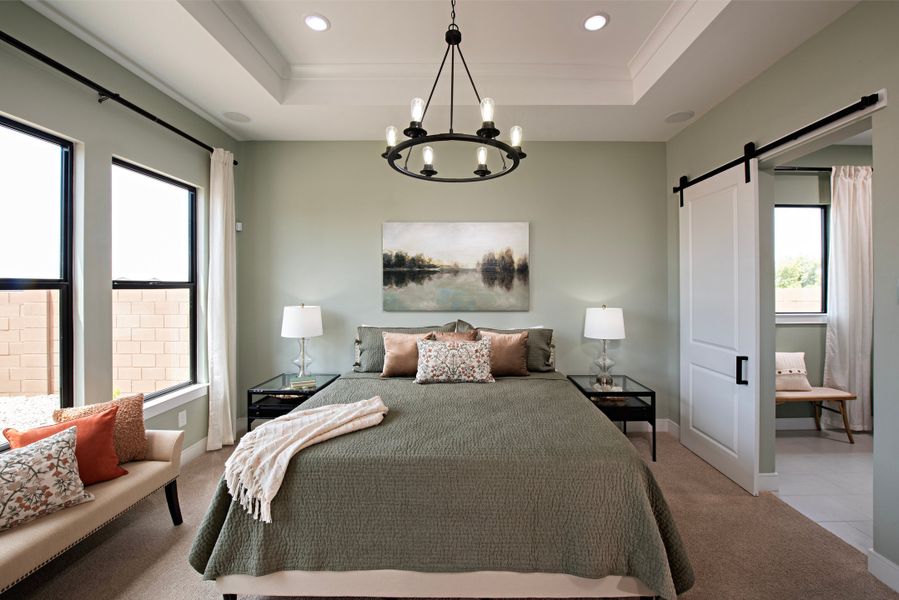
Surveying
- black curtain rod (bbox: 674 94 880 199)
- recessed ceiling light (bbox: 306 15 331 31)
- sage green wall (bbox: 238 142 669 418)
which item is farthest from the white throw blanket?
black curtain rod (bbox: 674 94 880 199)

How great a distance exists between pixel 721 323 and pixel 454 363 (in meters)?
2.04

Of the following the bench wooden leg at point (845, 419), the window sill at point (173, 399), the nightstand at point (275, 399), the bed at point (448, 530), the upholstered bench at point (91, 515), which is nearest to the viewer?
the upholstered bench at point (91, 515)

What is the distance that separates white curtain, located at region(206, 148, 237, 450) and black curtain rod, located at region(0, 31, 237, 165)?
0.33 metres

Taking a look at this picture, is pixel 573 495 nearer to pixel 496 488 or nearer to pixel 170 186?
pixel 496 488

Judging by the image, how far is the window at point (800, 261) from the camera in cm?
381

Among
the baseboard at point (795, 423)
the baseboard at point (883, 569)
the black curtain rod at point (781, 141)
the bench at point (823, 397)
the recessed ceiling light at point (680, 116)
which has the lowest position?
the baseboard at point (883, 569)

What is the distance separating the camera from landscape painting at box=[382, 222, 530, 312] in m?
3.74

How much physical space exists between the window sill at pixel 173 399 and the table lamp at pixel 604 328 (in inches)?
132

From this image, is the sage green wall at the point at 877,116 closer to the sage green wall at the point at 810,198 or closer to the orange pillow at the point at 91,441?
the sage green wall at the point at 810,198

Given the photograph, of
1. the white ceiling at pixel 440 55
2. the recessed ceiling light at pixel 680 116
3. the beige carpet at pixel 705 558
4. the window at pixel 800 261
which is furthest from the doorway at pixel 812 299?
the white ceiling at pixel 440 55

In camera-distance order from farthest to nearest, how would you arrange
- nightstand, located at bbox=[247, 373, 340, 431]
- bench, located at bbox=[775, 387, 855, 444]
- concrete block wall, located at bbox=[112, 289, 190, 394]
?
1. bench, located at bbox=[775, 387, 855, 444]
2. nightstand, located at bbox=[247, 373, 340, 431]
3. concrete block wall, located at bbox=[112, 289, 190, 394]

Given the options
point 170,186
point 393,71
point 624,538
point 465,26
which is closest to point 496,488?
point 624,538

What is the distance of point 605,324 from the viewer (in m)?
3.39

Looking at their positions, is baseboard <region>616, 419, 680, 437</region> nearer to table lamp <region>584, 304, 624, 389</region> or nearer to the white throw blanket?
table lamp <region>584, 304, 624, 389</region>
